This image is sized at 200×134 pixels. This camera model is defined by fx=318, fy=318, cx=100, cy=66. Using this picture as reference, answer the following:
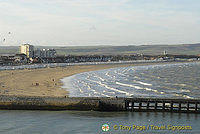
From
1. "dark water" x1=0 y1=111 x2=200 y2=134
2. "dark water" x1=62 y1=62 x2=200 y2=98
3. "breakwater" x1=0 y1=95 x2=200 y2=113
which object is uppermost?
"breakwater" x1=0 y1=95 x2=200 y2=113

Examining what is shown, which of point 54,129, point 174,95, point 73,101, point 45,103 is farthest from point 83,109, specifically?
point 174,95

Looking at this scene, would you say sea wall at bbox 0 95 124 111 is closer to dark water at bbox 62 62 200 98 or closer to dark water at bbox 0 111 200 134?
dark water at bbox 0 111 200 134

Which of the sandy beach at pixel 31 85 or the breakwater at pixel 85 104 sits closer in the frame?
the breakwater at pixel 85 104

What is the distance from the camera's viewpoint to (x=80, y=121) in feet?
95.0

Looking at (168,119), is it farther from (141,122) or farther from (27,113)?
(27,113)

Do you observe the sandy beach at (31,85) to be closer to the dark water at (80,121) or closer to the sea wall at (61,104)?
the sea wall at (61,104)

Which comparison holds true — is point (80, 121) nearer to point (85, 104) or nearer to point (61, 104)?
point (85, 104)

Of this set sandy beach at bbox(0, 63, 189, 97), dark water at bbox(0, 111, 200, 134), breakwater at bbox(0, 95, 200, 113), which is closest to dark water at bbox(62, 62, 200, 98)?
sandy beach at bbox(0, 63, 189, 97)

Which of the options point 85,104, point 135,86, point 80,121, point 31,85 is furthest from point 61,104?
point 135,86

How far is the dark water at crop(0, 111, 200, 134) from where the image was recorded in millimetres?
26297

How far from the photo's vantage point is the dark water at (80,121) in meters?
26.3

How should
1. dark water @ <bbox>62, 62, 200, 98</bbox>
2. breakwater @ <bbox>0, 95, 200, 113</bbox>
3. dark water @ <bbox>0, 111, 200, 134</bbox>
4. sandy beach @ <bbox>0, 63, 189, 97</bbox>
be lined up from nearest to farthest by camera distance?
dark water @ <bbox>0, 111, 200, 134</bbox> → breakwater @ <bbox>0, 95, 200, 113</bbox> → sandy beach @ <bbox>0, 63, 189, 97</bbox> → dark water @ <bbox>62, 62, 200, 98</bbox>

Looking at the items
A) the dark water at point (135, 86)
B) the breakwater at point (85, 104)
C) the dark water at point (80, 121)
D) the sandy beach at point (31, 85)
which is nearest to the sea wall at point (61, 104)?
the breakwater at point (85, 104)

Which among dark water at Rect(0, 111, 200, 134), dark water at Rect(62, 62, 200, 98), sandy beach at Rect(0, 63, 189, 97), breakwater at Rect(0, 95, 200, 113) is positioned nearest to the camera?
dark water at Rect(0, 111, 200, 134)
